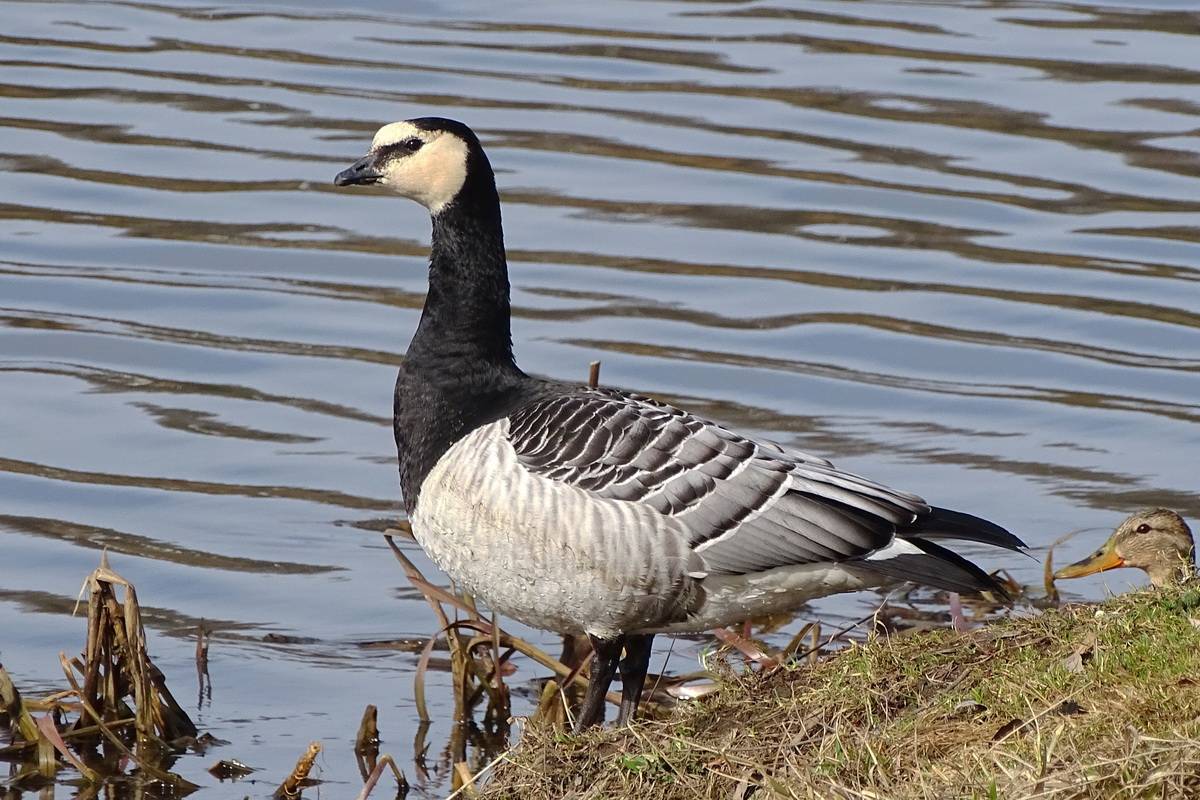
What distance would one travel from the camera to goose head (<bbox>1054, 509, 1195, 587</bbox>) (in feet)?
24.7

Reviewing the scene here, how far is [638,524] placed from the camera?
6.75 m

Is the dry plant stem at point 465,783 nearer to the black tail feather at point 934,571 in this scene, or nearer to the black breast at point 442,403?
the black breast at point 442,403

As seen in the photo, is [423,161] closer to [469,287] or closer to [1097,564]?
[469,287]

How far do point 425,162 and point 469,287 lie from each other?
1.71 ft

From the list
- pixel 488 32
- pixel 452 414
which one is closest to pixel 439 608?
pixel 452 414

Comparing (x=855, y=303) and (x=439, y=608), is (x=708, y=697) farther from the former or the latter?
(x=855, y=303)

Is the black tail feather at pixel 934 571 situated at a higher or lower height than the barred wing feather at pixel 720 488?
lower

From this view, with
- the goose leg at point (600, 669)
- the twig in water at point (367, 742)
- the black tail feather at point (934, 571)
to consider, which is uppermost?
the black tail feather at point (934, 571)

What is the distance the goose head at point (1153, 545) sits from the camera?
24.7ft

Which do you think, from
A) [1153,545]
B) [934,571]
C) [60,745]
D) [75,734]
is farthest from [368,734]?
[1153,545]

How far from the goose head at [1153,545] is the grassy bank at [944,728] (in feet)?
3.63

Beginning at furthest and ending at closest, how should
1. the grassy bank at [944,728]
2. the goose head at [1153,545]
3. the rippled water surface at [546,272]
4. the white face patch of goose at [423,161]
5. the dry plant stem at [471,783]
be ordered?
the rippled water surface at [546,272] < the white face patch of goose at [423,161] < the goose head at [1153,545] < the dry plant stem at [471,783] < the grassy bank at [944,728]

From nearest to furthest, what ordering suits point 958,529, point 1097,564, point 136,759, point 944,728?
1. point 944,728
2. point 958,529
3. point 136,759
4. point 1097,564

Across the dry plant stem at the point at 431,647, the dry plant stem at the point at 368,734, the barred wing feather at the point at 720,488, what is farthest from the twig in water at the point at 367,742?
the barred wing feather at the point at 720,488
